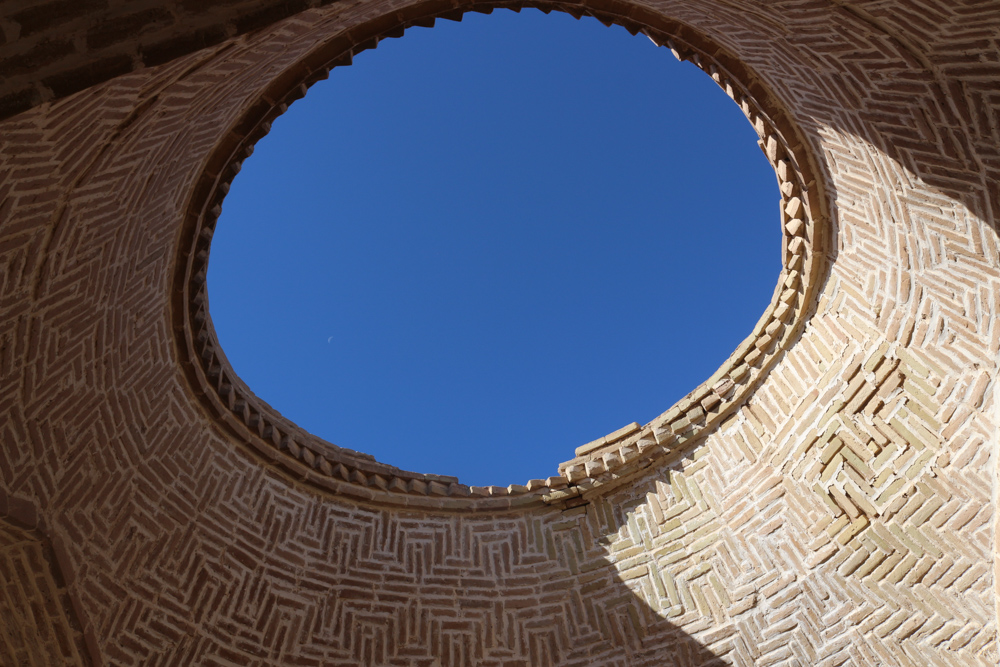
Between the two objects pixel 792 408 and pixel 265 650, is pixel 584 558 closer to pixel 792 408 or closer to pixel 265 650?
pixel 792 408

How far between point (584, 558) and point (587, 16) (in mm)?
3802

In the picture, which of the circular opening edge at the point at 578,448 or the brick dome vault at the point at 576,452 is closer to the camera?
the brick dome vault at the point at 576,452

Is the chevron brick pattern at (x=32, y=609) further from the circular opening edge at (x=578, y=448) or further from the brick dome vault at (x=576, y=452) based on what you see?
the circular opening edge at (x=578, y=448)

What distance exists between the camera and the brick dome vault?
4270 millimetres

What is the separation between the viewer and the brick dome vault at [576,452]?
4.27 m

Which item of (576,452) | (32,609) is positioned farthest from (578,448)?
(32,609)

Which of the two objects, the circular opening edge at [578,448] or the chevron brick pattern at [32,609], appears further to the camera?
the circular opening edge at [578,448]

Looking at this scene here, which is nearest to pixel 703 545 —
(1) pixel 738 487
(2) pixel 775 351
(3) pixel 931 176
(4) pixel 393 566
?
(1) pixel 738 487

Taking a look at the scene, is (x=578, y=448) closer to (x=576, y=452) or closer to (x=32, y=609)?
(x=576, y=452)

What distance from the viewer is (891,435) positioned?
16.1 feet

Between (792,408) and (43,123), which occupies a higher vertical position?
(43,123)

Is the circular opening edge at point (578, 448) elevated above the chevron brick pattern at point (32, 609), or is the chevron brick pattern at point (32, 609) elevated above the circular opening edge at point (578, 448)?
the circular opening edge at point (578, 448)

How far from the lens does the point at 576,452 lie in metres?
6.26

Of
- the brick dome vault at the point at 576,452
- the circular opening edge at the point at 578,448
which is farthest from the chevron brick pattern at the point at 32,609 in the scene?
the circular opening edge at the point at 578,448
